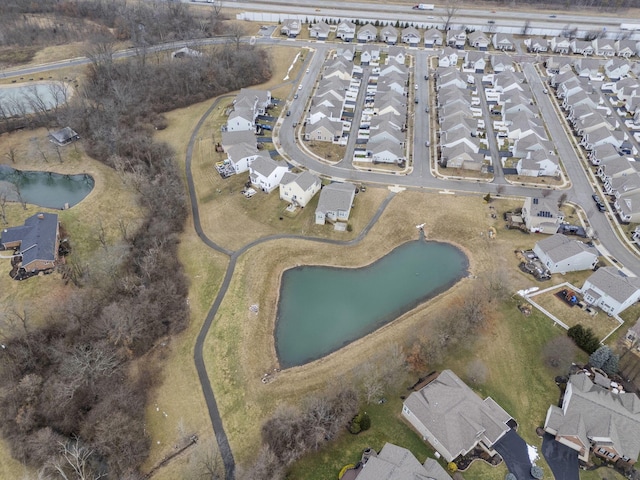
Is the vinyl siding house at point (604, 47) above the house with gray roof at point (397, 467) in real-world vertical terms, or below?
above

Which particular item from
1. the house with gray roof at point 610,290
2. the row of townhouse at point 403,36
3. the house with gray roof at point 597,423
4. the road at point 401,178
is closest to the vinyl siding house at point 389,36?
the row of townhouse at point 403,36

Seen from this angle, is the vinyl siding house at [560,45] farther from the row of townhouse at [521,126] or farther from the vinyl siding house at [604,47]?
the row of townhouse at [521,126]

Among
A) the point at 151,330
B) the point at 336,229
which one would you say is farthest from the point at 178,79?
the point at 151,330

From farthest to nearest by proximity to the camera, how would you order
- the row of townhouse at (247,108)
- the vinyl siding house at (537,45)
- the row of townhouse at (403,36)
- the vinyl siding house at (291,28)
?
the vinyl siding house at (291,28) → the row of townhouse at (403,36) → the vinyl siding house at (537,45) → the row of townhouse at (247,108)

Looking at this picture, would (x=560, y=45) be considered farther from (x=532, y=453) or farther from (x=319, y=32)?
(x=532, y=453)

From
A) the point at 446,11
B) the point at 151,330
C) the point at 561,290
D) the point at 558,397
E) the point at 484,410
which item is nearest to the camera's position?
the point at 484,410

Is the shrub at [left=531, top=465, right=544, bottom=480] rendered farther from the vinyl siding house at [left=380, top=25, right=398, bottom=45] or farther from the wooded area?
the vinyl siding house at [left=380, top=25, right=398, bottom=45]

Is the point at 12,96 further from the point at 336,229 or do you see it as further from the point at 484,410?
the point at 484,410
